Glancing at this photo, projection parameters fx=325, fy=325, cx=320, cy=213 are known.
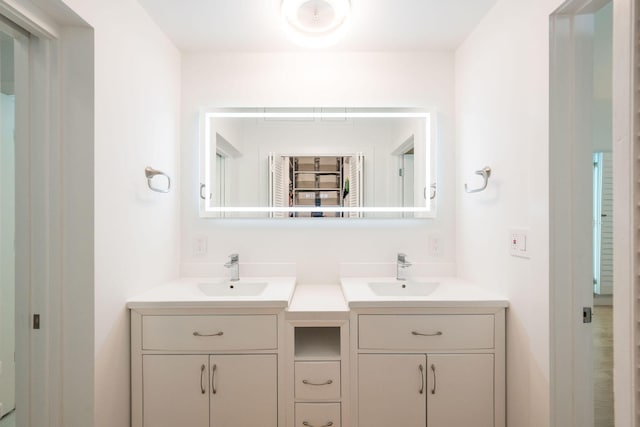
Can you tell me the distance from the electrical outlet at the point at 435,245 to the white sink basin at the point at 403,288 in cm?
23

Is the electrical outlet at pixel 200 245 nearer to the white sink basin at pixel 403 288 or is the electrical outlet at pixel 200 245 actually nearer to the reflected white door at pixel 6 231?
the reflected white door at pixel 6 231

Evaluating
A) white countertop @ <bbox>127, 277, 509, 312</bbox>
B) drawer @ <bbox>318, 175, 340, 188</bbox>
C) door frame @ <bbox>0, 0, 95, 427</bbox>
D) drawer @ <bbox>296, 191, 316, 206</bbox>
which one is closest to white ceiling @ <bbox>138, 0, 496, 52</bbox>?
door frame @ <bbox>0, 0, 95, 427</bbox>

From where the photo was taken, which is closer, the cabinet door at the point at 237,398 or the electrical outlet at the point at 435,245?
the cabinet door at the point at 237,398

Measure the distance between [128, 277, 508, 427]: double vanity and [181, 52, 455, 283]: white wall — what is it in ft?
1.94

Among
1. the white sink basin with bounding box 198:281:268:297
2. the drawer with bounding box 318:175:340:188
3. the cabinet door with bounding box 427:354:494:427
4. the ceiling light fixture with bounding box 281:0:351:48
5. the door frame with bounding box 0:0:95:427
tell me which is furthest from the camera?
the drawer with bounding box 318:175:340:188

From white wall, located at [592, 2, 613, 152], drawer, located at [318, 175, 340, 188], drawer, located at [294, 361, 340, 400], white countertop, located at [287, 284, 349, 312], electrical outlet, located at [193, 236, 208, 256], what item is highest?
white wall, located at [592, 2, 613, 152]

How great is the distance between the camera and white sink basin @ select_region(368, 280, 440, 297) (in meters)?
1.90

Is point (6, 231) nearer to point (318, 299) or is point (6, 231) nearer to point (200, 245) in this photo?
point (200, 245)

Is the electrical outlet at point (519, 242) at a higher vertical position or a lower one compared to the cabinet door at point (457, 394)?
higher

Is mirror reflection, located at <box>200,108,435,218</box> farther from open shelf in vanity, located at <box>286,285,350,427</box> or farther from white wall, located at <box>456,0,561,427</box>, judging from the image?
open shelf in vanity, located at <box>286,285,350,427</box>

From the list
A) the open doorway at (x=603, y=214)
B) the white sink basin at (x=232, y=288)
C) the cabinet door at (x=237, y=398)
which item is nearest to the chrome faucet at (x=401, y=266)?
the white sink basin at (x=232, y=288)

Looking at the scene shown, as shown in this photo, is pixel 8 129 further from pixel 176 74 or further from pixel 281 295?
pixel 281 295

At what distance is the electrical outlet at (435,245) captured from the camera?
6.79ft

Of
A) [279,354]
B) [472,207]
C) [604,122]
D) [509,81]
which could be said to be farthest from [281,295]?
[604,122]
